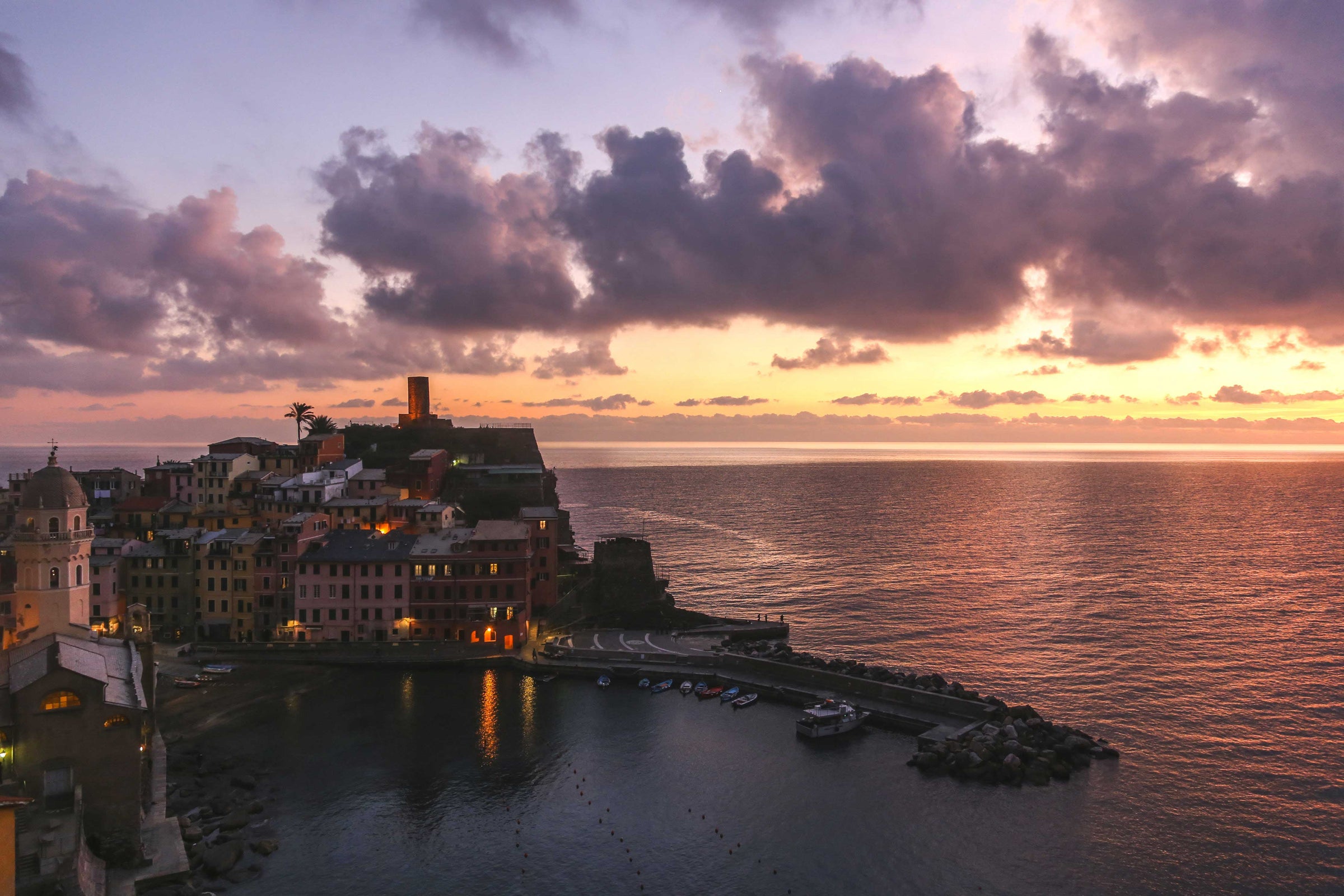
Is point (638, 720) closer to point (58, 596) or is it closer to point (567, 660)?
point (567, 660)

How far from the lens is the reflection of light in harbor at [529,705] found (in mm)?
64250

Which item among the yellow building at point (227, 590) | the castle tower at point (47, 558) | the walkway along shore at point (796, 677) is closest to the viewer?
the walkway along shore at point (796, 677)

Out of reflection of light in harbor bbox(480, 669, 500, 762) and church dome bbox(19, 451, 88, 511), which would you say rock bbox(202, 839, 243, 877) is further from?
church dome bbox(19, 451, 88, 511)

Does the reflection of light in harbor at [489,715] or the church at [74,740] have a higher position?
the church at [74,740]

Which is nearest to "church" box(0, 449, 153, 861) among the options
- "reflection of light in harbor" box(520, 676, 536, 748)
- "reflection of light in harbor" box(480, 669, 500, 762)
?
"reflection of light in harbor" box(480, 669, 500, 762)

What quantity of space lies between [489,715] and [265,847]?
2400 cm

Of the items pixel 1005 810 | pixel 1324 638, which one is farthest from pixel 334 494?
pixel 1324 638

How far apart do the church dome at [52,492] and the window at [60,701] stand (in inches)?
976

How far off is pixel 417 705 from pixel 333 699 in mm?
7915

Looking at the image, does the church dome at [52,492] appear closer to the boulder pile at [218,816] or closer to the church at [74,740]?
the church at [74,740]

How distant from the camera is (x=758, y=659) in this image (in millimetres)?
77812

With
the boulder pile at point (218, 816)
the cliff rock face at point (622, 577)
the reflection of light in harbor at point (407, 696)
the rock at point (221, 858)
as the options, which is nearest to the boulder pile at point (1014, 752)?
the cliff rock face at point (622, 577)

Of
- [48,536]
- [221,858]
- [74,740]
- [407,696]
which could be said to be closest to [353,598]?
[407,696]

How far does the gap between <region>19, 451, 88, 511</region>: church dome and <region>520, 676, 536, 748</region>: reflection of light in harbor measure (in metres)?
38.5
